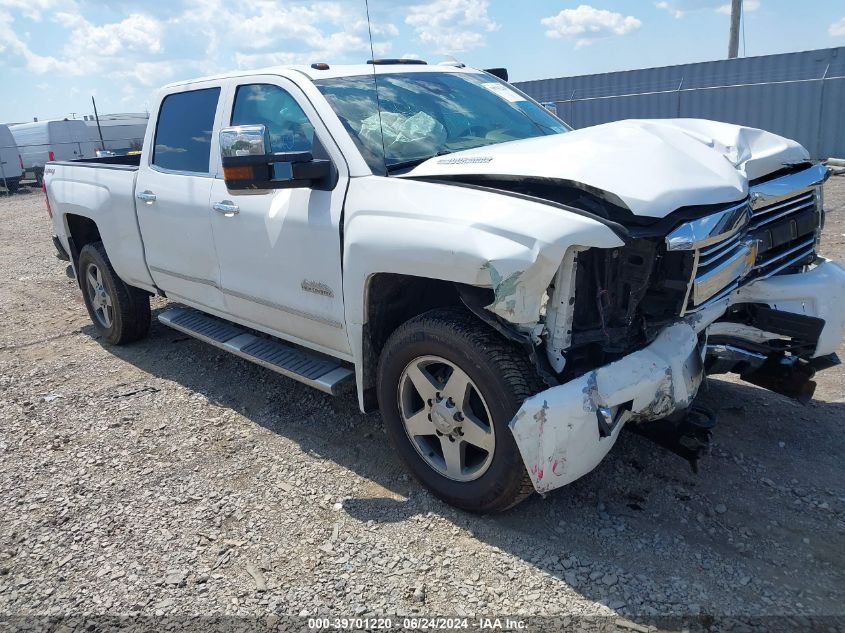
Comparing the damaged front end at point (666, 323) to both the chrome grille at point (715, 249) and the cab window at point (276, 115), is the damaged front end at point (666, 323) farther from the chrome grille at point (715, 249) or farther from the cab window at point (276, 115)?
the cab window at point (276, 115)

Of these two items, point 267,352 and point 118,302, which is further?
point 118,302

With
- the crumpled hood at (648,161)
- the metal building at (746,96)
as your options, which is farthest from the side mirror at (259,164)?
the metal building at (746,96)

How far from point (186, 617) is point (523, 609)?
1.29 metres

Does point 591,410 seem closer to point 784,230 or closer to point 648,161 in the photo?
point 648,161

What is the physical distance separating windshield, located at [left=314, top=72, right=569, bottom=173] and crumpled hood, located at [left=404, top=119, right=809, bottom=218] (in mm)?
298

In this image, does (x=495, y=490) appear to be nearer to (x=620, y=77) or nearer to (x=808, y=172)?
(x=808, y=172)

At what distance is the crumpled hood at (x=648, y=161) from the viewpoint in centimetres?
275

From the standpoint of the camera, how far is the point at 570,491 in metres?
3.35

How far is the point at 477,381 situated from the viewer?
2914 millimetres

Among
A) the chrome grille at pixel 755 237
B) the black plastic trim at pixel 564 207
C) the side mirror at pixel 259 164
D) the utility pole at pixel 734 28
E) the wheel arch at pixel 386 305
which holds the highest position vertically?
the utility pole at pixel 734 28

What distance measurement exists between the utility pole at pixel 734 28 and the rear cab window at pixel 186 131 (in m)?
16.6

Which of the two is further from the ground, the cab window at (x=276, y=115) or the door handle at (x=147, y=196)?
the cab window at (x=276, y=115)

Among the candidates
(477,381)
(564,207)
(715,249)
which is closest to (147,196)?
(477,381)

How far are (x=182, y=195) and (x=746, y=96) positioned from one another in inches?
572
